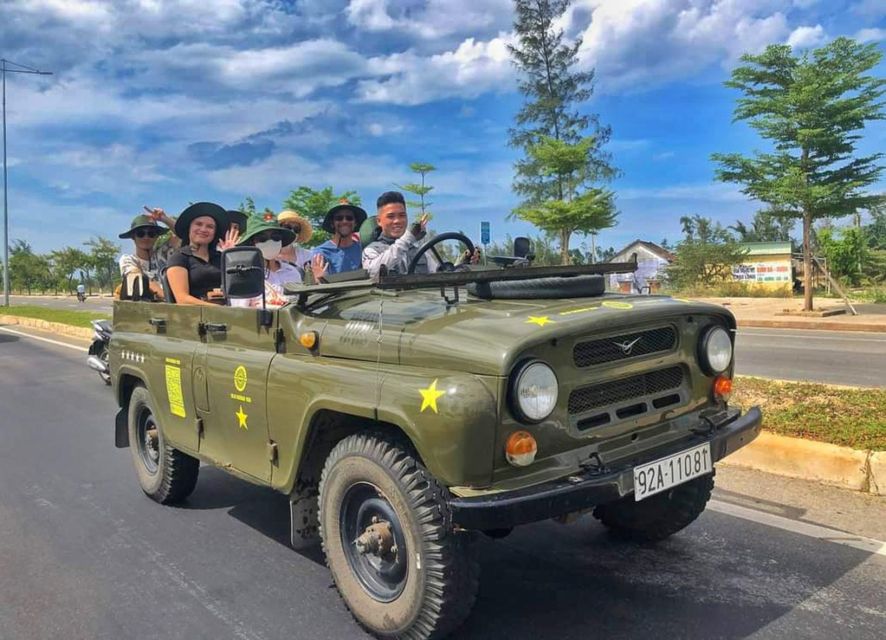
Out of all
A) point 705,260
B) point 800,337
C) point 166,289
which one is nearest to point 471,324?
point 166,289

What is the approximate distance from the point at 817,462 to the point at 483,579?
252cm

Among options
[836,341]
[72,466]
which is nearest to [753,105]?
[836,341]

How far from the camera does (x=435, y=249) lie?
4.48 m

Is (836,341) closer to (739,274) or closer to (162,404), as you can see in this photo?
(162,404)

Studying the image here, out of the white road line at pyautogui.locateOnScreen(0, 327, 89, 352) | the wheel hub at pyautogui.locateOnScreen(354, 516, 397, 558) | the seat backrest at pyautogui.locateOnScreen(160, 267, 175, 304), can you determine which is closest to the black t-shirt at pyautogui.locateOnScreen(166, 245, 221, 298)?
the seat backrest at pyautogui.locateOnScreen(160, 267, 175, 304)

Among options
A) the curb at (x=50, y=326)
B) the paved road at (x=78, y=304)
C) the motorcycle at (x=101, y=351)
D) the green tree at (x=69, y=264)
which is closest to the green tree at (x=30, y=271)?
the green tree at (x=69, y=264)

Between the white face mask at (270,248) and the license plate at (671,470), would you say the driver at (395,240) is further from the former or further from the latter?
the license plate at (671,470)

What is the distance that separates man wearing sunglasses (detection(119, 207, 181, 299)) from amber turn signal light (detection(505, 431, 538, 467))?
4577mm

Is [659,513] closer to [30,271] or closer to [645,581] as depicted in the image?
[645,581]

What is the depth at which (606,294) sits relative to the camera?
356cm

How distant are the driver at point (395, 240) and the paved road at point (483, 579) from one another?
5.44ft

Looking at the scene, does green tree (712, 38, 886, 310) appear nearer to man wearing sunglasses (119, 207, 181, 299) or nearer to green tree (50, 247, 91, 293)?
man wearing sunglasses (119, 207, 181, 299)

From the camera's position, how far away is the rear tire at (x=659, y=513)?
3576 millimetres

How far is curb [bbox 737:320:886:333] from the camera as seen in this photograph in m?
15.3
